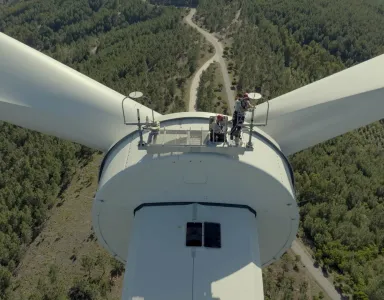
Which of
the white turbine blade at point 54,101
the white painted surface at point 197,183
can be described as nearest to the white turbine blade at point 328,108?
the white painted surface at point 197,183

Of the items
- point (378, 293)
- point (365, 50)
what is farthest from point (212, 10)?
point (378, 293)

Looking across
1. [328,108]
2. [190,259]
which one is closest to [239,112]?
[328,108]

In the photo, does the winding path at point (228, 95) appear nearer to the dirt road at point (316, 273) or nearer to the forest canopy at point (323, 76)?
the dirt road at point (316, 273)

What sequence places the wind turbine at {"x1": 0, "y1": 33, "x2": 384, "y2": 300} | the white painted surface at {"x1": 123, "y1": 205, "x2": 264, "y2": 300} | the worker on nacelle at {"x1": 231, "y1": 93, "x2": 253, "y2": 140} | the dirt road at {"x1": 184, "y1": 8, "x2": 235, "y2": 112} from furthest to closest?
the dirt road at {"x1": 184, "y1": 8, "x2": 235, "y2": 112} → the worker on nacelle at {"x1": 231, "y1": 93, "x2": 253, "y2": 140} → the wind turbine at {"x1": 0, "y1": 33, "x2": 384, "y2": 300} → the white painted surface at {"x1": 123, "y1": 205, "x2": 264, "y2": 300}

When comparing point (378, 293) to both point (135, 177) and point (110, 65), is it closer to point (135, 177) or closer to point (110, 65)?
point (135, 177)

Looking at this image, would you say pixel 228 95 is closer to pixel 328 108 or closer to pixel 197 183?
pixel 328 108

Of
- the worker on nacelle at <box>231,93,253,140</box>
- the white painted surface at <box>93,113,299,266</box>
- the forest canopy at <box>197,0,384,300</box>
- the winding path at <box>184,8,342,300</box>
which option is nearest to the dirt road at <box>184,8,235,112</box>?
the winding path at <box>184,8,342,300</box>

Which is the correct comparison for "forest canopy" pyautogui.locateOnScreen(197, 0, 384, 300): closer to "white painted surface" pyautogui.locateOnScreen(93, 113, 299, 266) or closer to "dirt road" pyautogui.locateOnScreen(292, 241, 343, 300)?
"dirt road" pyautogui.locateOnScreen(292, 241, 343, 300)
